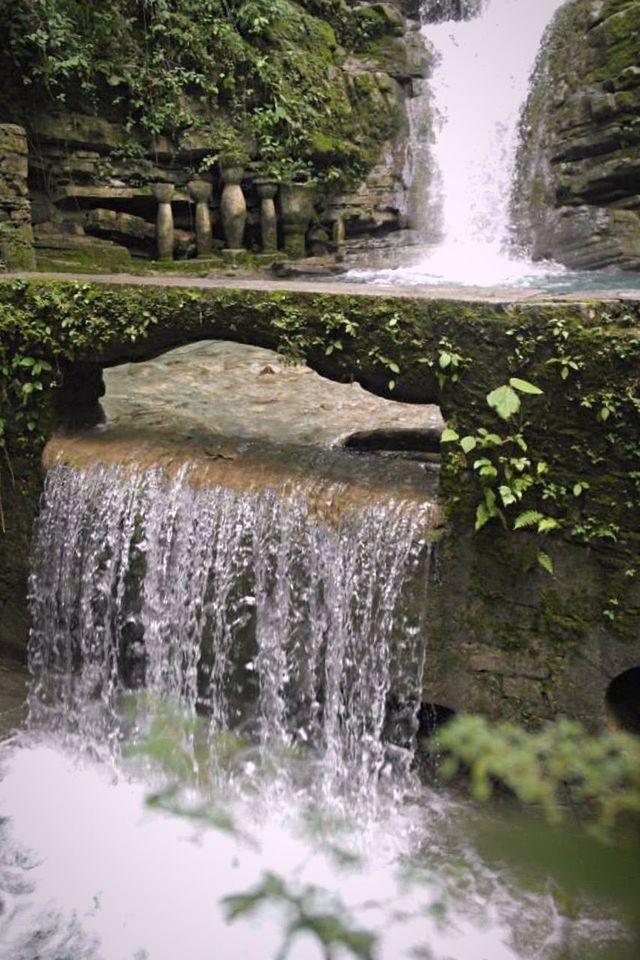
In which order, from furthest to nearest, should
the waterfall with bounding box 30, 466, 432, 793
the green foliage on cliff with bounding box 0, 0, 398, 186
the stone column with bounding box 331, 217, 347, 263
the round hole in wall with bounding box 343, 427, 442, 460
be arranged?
1. the stone column with bounding box 331, 217, 347, 263
2. the green foliage on cliff with bounding box 0, 0, 398, 186
3. the round hole in wall with bounding box 343, 427, 442, 460
4. the waterfall with bounding box 30, 466, 432, 793

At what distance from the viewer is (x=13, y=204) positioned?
719cm

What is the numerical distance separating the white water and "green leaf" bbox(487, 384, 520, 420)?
7.47 metres

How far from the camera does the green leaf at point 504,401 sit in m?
3.28

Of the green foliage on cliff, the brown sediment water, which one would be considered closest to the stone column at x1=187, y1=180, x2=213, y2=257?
the green foliage on cliff

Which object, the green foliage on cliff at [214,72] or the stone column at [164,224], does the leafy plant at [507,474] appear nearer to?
the stone column at [164,224]

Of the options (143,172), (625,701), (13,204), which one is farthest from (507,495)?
(143,172)

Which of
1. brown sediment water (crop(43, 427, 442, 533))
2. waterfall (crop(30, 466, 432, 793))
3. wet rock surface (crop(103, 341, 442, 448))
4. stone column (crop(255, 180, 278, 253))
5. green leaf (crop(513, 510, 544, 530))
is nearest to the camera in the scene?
green leaf (crop(513, 510, 544, 530))

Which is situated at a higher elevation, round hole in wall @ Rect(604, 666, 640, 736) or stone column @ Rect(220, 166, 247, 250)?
stone column @ Rect(220, 166, 247, 250)

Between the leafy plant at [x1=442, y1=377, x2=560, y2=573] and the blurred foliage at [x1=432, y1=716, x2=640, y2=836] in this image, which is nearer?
the blurred foliage at [x1=432, y1=716, x2=640, y2=836]

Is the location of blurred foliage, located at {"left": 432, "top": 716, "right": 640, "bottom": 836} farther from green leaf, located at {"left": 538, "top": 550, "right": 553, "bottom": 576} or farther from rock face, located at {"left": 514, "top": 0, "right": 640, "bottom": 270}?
rock face, located at {"left": 514, "top": 0, "right": 640, "bottom": 270}

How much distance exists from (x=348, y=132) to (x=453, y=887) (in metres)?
9.97

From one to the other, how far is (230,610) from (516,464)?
1.60 metres

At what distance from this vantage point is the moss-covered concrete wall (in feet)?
10.9

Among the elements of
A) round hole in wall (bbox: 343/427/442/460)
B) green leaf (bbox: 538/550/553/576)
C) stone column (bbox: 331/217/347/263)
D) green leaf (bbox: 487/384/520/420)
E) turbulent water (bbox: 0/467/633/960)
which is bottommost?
turbulent water (bbox: 0/467/633/960)
